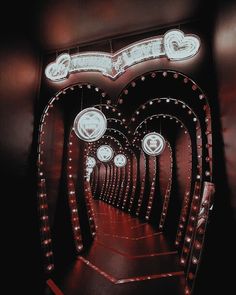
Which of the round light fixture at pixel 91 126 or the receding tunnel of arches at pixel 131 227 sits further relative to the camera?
the round light fixture at pixel 91 126

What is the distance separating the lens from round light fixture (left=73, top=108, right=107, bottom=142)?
387cm

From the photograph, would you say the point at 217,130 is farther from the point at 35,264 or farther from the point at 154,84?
the point at 35,264

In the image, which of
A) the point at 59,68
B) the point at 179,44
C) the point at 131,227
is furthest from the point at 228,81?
the point at 131,227

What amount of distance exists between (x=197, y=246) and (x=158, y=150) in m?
3.06

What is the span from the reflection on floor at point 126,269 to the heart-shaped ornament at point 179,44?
3.86 meters

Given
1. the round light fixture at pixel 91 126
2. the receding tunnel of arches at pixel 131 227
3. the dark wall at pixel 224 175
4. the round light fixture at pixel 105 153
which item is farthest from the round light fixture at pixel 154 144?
the round light fixture at pixel 105 153

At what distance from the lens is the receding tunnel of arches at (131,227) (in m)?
3.74

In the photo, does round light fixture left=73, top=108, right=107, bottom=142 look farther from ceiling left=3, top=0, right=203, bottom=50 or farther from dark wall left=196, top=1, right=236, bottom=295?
dark wall left=196, top=1, right=236, bottom=295

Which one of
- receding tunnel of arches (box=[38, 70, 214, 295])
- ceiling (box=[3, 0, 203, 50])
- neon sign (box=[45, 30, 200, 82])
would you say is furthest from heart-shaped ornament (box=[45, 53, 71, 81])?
ceiling (box=[3, 0, 203, 50])

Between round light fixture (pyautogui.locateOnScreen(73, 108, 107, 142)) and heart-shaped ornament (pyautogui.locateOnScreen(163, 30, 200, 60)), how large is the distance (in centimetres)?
160

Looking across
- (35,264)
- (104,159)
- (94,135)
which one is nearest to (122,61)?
(94,135)

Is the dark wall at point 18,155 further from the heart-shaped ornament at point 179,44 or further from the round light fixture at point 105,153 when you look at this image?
the round light fixture at point 105,153

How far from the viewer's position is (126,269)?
434 cm

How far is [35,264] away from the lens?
377 centimetres
